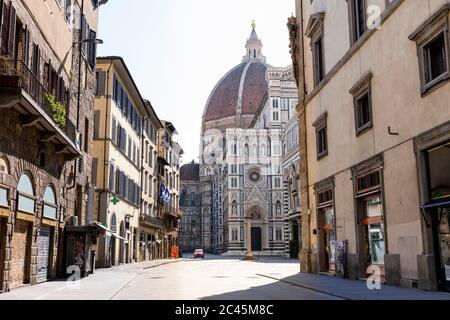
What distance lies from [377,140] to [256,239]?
90.5 metres

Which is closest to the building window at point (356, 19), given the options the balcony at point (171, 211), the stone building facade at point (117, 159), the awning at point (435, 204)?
the awning at point (435, 204)

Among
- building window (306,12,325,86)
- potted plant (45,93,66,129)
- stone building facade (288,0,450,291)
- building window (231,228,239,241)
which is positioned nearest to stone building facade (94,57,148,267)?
potted plant (45,93,66,129)

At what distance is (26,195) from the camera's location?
18.4 metres

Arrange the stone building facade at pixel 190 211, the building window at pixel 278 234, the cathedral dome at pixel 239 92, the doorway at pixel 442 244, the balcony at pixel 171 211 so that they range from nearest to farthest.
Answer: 1. the doorway at pixel 442 244
2. the balcony at pixel 171 211
3. the building window at pixel 278 234
4. the stone building facade at pixel 190 211
5. the cathedral dome at pixel 239 92

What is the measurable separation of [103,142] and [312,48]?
16267 mm

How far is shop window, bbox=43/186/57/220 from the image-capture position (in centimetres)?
2126

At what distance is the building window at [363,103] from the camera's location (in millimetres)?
21547

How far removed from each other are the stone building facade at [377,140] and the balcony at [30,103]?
1205cm

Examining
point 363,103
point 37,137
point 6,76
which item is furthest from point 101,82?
point 6,76

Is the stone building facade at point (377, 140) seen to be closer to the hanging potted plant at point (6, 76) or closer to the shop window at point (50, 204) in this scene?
the hanging potted plant at point (6, 76)

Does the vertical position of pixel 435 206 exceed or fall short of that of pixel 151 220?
it falls short

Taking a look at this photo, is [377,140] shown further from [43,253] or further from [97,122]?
[97,122]

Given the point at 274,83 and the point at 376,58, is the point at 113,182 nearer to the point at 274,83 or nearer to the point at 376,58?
the point at 376,58
